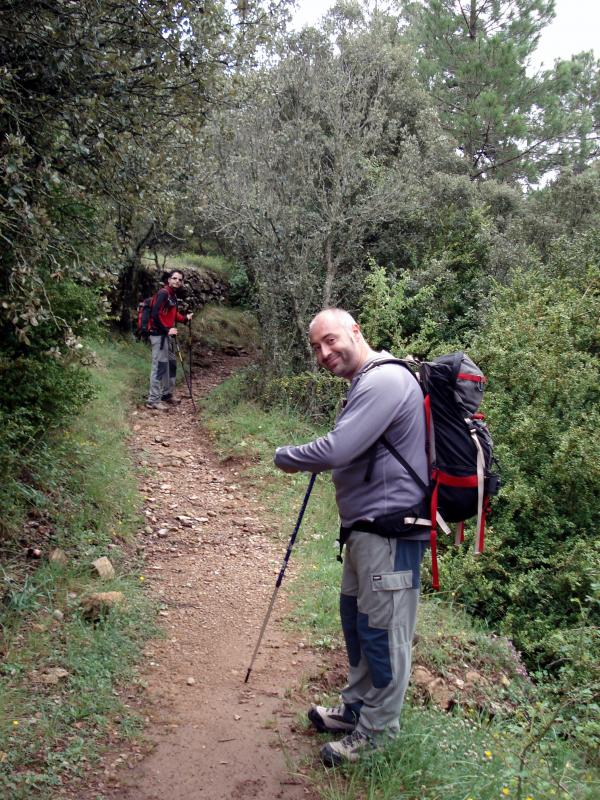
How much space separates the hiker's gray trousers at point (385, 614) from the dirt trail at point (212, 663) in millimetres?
562

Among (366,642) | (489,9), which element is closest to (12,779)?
(366,642)

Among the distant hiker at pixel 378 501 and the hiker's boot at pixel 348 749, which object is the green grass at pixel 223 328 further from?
the hiker's boot at pixel 348 749

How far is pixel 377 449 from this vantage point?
3107mm

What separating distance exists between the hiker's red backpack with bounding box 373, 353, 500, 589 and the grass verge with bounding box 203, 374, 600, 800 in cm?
100

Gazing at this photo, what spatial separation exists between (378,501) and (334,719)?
53.3 inches

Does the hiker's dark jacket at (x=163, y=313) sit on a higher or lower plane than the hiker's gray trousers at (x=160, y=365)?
higher

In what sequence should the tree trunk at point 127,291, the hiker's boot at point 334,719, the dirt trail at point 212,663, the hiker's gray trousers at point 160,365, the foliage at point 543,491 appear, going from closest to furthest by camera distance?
the dirt trail at point 212,663 → the hiker's boot at point 334,719 → the foliage at point 543,491 → the hiker's gray trousers at point 160,365 → the tree trunk at point 127,291

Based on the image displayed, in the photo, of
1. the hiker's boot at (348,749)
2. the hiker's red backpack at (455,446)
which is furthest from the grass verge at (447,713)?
the hiker's red backpack at (455,446)

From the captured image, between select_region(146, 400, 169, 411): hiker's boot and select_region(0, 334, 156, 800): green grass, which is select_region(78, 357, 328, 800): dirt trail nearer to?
select_region(0, 334, 156, 800): green grass

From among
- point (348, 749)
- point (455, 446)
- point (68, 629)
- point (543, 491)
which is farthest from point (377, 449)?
point (543, 491)

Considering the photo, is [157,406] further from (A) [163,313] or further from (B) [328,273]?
(B) [328,273]

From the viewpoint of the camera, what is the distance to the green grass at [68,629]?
3.41 metres

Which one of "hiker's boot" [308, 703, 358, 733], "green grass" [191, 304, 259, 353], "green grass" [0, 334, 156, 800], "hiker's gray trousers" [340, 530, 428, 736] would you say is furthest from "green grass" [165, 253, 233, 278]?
"hiker's gray trousers" [340, 530, 428, 736]

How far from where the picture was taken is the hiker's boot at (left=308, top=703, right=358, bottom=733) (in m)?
3.56
